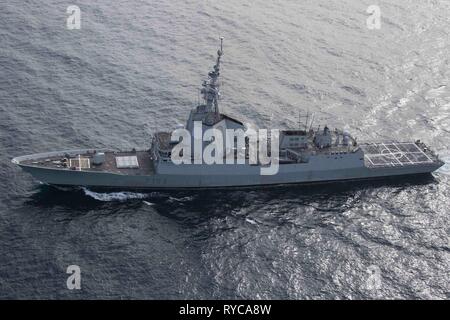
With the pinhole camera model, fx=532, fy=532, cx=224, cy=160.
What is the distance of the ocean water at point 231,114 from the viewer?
Result: 45.2 m

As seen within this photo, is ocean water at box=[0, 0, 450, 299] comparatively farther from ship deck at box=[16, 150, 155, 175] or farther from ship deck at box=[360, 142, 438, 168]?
ship deck at box=[16, 150, 155, 175]

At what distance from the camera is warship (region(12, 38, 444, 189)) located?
181 ft

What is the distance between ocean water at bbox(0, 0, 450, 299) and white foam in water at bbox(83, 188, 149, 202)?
202 mm

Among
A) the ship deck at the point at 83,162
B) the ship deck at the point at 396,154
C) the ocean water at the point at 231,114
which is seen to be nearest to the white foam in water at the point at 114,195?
the ocean water at the point at 231,114

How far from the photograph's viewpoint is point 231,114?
6838 cm

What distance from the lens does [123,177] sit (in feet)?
181

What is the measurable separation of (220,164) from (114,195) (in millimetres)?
11521

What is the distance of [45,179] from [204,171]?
16.3m

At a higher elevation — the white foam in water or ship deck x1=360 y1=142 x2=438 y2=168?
ship deck x1=360 y1=142 x2=438 y2=168

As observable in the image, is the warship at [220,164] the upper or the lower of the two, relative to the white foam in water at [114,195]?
upper

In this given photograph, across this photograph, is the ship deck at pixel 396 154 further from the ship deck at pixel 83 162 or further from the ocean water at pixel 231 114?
the ship deck at pixel 83 162

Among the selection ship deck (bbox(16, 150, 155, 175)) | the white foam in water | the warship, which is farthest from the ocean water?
ship deck (bbox(16, 150, 155, 175))
